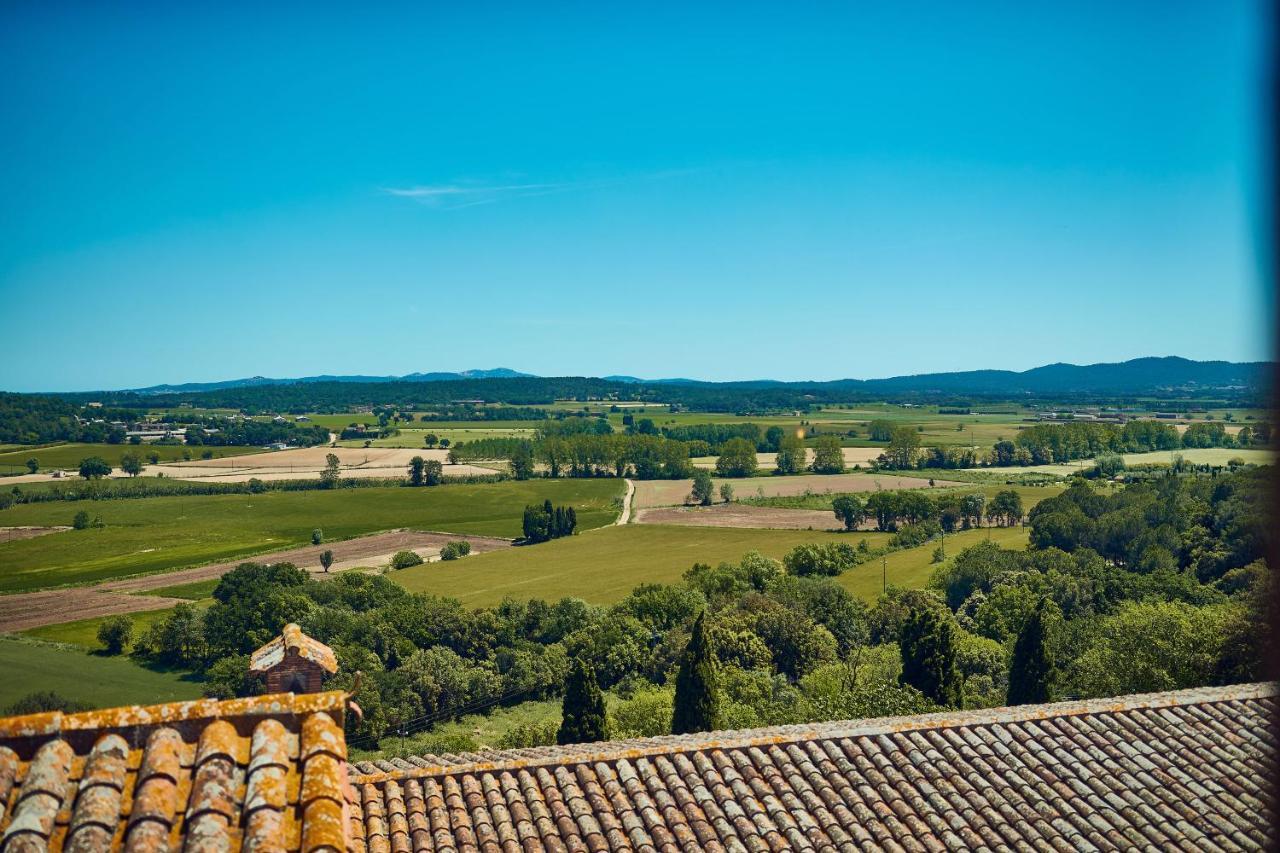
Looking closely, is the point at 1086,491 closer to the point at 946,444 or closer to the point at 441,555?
the point at 441,555

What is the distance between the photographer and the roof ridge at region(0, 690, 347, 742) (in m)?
4.37

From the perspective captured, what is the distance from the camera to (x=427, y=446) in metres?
140

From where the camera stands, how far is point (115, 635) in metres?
44.9

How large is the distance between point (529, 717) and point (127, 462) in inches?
3026

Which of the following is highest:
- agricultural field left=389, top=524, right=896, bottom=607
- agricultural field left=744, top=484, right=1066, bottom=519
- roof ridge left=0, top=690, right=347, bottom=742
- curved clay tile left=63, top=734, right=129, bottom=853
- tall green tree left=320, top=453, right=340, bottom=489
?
roof ridge left=0, top=690, right=347, bottom=742

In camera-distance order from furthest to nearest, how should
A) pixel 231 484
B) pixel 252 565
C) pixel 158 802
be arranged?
pixel 231 484 → pixel 252 565 → pixel 158 802

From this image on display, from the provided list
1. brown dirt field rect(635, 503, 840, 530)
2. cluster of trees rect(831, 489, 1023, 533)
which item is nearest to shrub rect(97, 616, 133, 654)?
brown dirt field rect(635, 503, 840, 530)

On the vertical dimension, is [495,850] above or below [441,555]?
above

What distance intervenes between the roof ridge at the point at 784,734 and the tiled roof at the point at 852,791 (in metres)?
0.03

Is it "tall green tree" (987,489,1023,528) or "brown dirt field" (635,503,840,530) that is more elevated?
"tall green tree" (987,489,1023,528)

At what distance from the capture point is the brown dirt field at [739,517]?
78.9m

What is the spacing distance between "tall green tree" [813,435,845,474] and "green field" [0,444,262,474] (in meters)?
79.3

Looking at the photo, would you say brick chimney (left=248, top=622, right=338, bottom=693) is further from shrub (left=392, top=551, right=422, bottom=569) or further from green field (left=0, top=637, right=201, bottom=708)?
shrub (left=392, top=551, right=422, bottom=569)

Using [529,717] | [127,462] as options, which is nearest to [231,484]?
[127,462]
